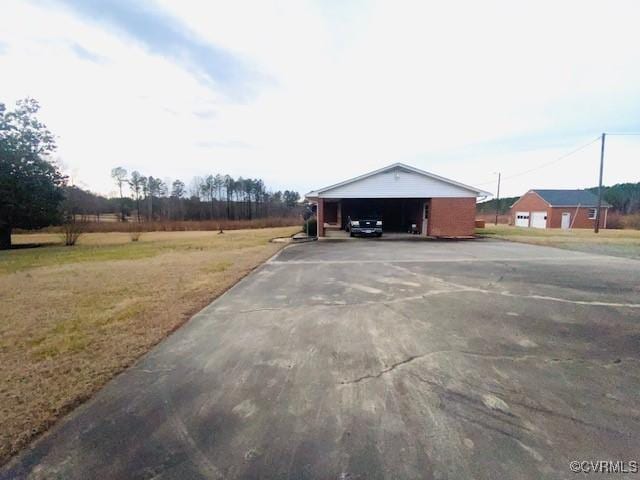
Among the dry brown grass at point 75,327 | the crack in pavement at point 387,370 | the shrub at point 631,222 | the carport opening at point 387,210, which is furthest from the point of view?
the shrub at point 631,222

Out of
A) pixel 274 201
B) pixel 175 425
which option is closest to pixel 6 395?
pixel 175 425

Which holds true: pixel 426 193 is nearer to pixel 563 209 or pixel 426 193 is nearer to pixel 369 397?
pixel 369 397

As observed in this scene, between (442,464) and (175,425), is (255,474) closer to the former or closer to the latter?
(175,425)

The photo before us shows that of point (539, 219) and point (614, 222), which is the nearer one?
point (614, 222)

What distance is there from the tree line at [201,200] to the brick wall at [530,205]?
4086cm

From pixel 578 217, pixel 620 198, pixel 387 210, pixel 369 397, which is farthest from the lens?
pixel 620 198

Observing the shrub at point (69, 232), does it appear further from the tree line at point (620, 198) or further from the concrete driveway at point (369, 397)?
the tree line at point (620, 198)

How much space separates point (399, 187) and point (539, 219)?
29.2 m

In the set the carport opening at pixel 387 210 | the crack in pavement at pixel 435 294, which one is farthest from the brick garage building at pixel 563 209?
the crack in pavement at pixel 435 294

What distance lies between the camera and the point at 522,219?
40.4 metres

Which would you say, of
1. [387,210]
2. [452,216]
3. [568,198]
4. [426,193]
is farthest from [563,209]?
[426,193]

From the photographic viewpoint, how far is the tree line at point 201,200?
205 feet

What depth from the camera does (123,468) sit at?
191cm

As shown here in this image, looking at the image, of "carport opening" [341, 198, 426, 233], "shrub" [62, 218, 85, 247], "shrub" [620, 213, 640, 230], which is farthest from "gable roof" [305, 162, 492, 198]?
"shrub" [620, 213, 640, 230]
